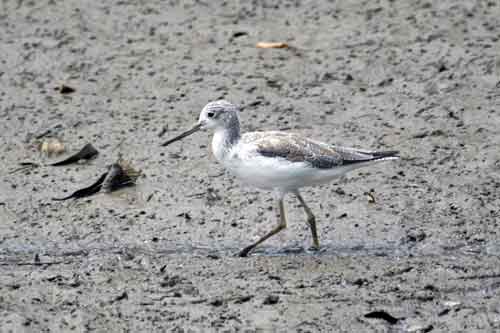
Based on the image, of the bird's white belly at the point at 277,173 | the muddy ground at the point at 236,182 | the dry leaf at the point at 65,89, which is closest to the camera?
the muddy ground at the point at 236,182

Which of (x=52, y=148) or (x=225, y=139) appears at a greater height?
(x=225, y=139)

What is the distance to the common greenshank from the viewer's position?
6859 millimetres

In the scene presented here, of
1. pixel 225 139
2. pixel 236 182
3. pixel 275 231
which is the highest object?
pixel 225 139

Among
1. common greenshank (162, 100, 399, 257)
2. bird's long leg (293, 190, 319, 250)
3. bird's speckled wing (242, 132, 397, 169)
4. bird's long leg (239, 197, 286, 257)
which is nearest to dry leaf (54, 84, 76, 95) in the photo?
common greenshank (162, 100, 399, 257)

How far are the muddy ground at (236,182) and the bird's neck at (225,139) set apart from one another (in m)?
0.65

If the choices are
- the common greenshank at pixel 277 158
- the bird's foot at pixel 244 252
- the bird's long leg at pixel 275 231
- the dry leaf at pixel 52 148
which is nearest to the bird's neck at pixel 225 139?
the common greenshank at pixel 277 158

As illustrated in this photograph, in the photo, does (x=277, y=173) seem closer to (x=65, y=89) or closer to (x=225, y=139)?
(x=225, y=139)

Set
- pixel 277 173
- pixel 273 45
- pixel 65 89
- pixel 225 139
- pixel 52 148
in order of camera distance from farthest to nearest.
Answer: pixel 273 45
pixel 65 89
pixel 52 148
pixel 225 139
pixel 277 173

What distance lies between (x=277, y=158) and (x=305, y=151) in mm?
222

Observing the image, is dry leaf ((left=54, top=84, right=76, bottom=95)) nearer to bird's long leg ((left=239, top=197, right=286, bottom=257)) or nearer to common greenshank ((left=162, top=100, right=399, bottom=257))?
common greenshank ((left=162, top=100, right=399, bottom=257))

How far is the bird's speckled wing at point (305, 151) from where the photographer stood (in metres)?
6.89

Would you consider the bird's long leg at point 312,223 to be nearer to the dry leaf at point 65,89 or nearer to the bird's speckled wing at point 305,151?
the bird's speckled wing at point 305,151

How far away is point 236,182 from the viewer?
8008mm

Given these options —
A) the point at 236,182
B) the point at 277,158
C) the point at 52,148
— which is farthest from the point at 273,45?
the point at 277,158
